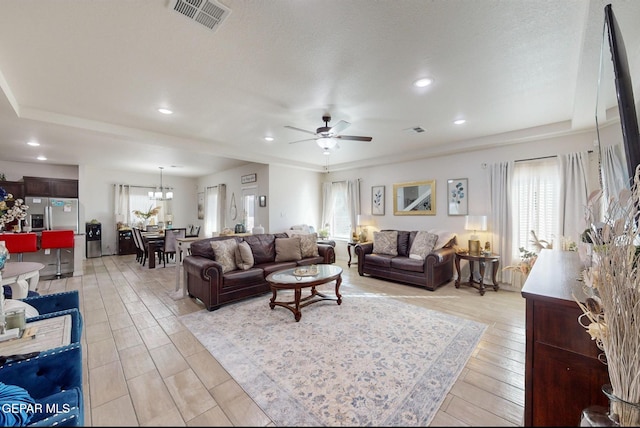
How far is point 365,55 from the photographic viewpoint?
7.10 ft

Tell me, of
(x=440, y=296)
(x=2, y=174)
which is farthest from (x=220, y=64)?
(x=2, y=174)

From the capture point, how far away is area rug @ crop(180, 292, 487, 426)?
170 cm

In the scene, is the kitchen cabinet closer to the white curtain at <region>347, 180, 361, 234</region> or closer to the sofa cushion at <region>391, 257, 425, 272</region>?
the white curtain at <region>347, 180, 361, 234</region>

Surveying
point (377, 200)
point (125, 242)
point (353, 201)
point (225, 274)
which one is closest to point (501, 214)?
point (377, 200)

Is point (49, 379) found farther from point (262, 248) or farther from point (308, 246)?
point (308, 246)

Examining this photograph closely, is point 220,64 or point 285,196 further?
point 285,196

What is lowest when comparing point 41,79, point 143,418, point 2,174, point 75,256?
point 75,256

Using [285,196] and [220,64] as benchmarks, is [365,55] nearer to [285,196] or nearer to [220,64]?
[220,64]

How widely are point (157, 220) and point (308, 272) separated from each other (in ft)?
23.8

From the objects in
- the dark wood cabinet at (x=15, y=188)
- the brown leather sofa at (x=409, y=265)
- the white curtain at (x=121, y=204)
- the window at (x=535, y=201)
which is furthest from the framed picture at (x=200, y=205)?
the window at (x=535, y=201)

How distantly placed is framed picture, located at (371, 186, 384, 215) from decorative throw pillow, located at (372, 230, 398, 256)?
2.97 feet

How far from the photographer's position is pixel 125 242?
7711mm

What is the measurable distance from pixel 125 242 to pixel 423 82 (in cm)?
882

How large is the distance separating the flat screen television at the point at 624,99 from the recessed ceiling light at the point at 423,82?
47.1 inches
